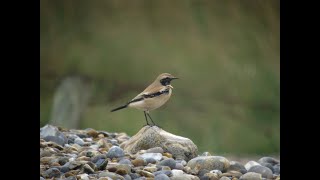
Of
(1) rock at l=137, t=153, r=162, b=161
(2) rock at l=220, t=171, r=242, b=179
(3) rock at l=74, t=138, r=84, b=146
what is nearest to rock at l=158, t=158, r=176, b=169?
(1) rock at l=137, t=153, r=162, b=161

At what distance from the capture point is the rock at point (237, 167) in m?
3.29

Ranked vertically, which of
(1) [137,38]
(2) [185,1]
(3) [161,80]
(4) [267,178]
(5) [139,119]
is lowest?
(4) [267,178]

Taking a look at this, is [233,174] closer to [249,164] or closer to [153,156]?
[249,164]

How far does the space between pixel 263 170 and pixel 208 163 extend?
1.13 feet

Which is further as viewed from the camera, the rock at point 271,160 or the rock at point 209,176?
the rock at point 271,160

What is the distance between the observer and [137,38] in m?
3.30

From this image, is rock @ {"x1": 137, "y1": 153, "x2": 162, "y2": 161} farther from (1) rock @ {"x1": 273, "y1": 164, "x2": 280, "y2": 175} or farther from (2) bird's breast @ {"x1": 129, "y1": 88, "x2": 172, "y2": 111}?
(1) rock @ {"x1": 273, "y1": 164, "x2": 280, "y2": 175}

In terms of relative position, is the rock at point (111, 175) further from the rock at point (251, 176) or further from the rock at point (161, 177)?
the rock at point (251, 176)

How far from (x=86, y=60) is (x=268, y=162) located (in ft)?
3.99

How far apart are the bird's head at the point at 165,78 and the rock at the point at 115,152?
449 millimetres

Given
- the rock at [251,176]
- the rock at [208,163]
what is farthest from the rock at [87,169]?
the rock at [251,176]

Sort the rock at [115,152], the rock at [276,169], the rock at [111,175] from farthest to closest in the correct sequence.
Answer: the rock at [276,169]
the rock at [115,152]
the rock at [111,175]

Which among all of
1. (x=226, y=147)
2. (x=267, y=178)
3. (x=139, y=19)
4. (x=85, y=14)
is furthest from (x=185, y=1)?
(x=267, y=178)
